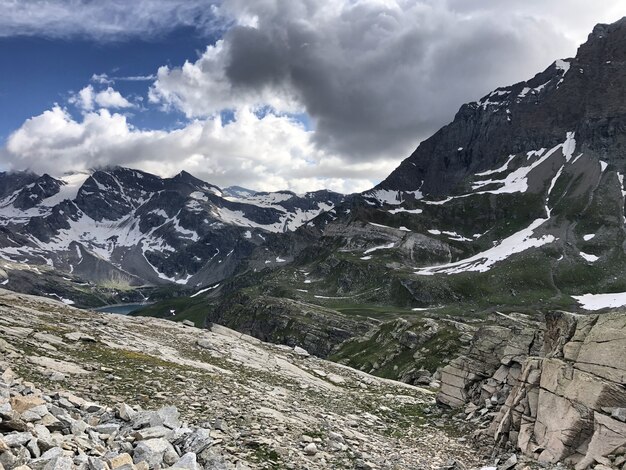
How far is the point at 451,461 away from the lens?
19.0 metres

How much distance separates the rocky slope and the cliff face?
2715 mm

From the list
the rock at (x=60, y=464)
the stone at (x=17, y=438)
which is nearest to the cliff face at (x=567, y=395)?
the rock at (x=60, y=464)

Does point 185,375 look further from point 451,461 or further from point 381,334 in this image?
point 381,334

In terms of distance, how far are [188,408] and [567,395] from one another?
15.9 meters

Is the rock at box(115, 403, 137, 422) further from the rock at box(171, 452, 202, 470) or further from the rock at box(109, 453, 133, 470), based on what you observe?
the rock at box(109, 453, 133, 470)

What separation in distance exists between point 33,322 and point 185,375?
16.2 meters

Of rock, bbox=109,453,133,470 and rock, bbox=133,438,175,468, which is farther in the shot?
rock, bbox=133,438,175,468

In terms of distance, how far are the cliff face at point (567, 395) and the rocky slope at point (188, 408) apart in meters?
2.72

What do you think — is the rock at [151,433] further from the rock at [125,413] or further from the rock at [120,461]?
the rock at [120,461]

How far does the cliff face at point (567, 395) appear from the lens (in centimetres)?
1703

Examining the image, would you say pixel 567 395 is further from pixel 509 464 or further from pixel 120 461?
pixel 120 461

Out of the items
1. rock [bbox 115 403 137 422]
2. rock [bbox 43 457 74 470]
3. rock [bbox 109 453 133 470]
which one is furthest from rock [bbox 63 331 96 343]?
rock [bbox 43 457 74 470]

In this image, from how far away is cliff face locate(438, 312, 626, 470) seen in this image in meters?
17.0

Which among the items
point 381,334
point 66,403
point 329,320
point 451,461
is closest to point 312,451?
point 451,461
